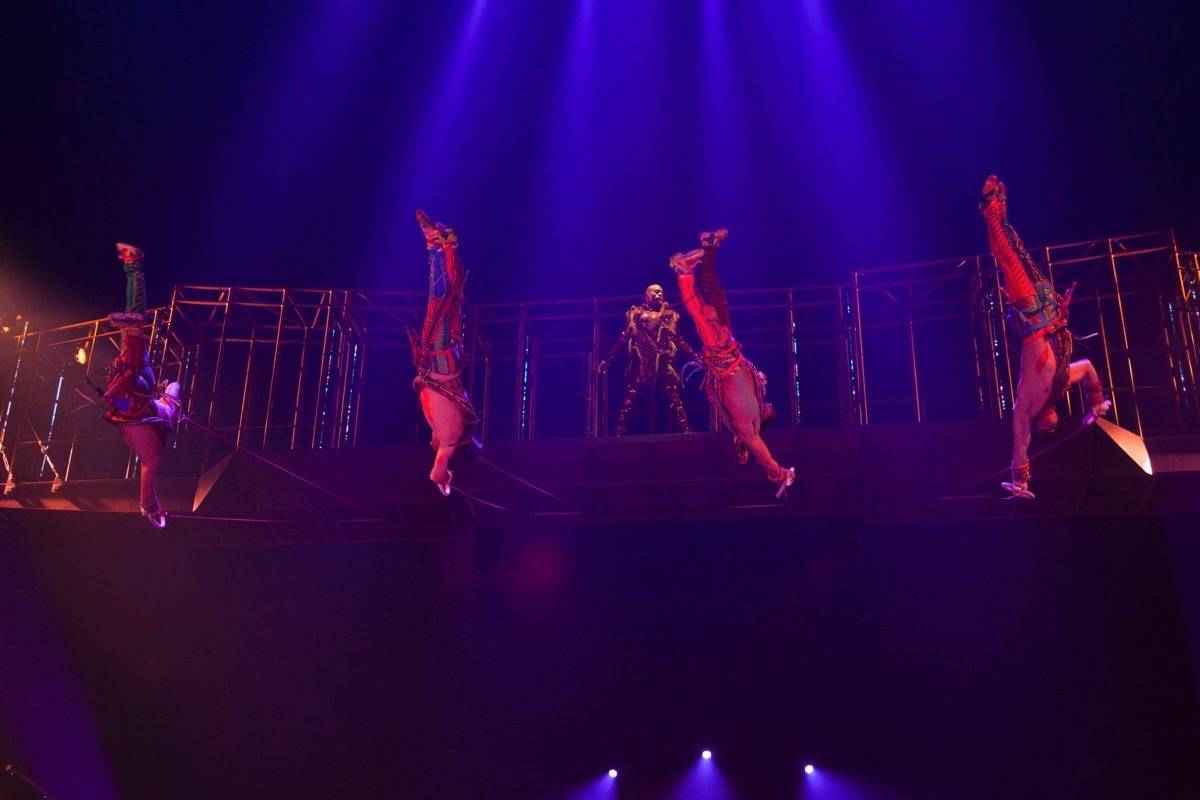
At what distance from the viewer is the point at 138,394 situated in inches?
297

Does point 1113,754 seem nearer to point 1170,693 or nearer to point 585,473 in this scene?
point 1170,693

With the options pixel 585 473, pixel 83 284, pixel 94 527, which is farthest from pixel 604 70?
pixel 94 527

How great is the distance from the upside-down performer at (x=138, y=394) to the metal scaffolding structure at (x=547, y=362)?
1.12 meters

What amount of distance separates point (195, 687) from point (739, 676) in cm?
556

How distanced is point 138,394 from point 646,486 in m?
4.10

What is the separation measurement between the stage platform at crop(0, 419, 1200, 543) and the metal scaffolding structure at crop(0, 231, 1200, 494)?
1.25 feet

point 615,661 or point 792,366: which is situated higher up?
point 792,366

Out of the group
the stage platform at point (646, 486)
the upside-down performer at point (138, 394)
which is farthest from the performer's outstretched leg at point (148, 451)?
the stage platform at point (646, 486)

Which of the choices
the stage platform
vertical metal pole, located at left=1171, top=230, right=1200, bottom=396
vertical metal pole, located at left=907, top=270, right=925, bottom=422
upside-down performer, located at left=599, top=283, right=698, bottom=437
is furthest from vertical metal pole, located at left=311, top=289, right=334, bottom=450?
vertical metal pole, located at left=1171, top=230, right=1200, bottom=396

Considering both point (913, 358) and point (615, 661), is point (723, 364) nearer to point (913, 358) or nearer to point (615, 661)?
point (913, 358)

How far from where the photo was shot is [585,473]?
29.8 feet

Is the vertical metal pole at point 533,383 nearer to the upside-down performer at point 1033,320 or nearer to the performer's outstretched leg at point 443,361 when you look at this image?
the performer's outstretched leg at point 443,361

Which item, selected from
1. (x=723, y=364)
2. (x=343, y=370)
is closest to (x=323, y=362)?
(x=343, y=370)

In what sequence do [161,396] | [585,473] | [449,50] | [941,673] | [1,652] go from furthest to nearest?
[449,50] < [1,652] < [941,673] < [585,473] < [161,396]
